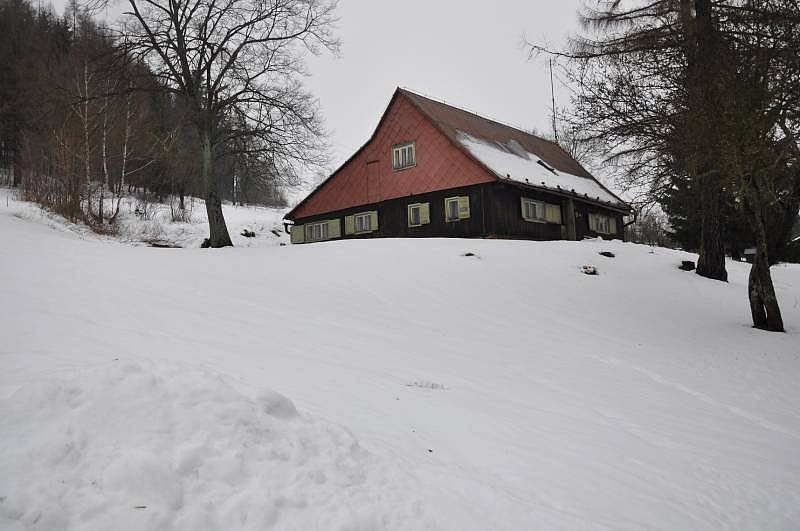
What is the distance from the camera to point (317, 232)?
26016mm

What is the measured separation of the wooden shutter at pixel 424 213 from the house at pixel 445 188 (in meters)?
0.05

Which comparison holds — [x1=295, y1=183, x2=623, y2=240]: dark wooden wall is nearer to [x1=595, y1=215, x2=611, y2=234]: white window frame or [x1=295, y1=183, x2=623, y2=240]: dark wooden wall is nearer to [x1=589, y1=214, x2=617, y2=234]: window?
[x1=589, y1=214, x2=617, y2=234]: window

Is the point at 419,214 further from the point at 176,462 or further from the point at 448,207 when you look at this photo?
the point at 176,462

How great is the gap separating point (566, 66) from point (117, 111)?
2098 cm

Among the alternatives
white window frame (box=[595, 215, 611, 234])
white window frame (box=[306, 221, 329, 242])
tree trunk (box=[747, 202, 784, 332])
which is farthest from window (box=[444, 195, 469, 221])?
tree trunk (box=[747, 202, 784, 332])

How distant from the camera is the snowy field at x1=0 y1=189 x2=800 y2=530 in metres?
2.21

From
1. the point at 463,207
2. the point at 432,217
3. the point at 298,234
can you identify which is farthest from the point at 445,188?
the point at 298,234

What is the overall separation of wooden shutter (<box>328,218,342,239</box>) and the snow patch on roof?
7932mm

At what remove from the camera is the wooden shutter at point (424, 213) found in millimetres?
21641

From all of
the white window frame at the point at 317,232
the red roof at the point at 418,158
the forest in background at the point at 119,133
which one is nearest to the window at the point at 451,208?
the red roof at the point at 418,158

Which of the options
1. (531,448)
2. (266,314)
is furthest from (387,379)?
(266,314)

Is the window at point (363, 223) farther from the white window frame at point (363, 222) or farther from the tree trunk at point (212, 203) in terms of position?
the tree trunk at point (212, 203)

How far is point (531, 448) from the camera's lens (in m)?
3.63

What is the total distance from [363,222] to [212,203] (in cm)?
859
